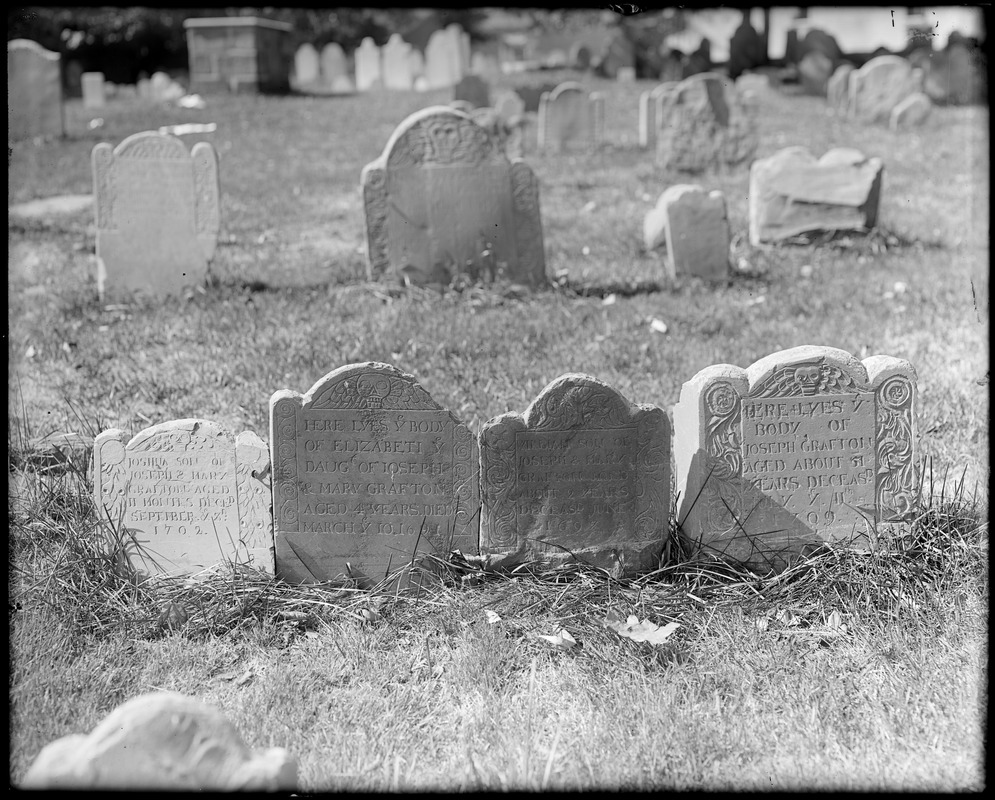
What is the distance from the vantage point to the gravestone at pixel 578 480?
13.1 feet

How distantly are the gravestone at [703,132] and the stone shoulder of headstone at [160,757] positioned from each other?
12537 millimetres

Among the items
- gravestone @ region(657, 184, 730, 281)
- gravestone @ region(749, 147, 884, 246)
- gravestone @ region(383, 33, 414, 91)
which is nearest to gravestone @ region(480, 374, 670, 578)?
gravestone @ region(657, 184, 730, 281)

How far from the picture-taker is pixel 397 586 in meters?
3.99

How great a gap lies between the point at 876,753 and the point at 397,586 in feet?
5.64

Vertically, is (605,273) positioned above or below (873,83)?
below

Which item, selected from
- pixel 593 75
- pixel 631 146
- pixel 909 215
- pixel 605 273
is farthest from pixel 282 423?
pixel 593 75

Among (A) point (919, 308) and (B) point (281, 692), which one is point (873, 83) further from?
(B) point (281, 692)

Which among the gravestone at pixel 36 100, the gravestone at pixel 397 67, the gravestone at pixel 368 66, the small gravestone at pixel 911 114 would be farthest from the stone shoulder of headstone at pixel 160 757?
the gravestone at pixel 368 66

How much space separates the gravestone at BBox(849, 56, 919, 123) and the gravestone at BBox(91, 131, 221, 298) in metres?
14.3

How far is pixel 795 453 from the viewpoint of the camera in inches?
161

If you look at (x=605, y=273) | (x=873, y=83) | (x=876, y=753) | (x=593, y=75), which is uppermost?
(x=593, y=75)

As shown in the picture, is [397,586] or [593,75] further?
[593,75]

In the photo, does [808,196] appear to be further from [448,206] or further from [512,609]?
[512,609]

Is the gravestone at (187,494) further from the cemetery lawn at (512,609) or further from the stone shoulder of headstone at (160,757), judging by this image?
the stone shoulder of headstone at (160,757)
